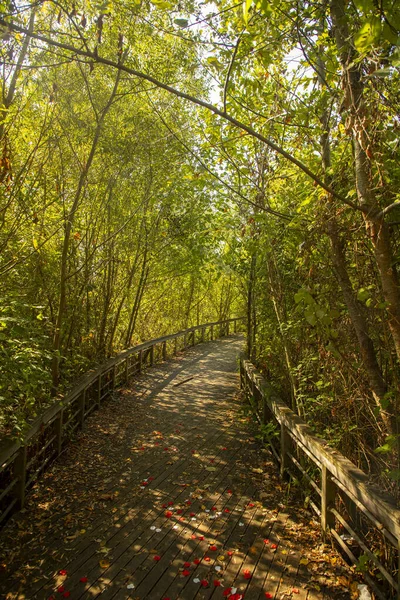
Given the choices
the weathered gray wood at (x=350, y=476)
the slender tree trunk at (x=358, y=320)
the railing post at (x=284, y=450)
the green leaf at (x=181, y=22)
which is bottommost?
the railing post at (x=284, y=450)

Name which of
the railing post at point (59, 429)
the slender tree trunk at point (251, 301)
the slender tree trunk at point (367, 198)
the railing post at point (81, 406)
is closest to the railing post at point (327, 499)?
the slender tree trunk at point (367, 198)

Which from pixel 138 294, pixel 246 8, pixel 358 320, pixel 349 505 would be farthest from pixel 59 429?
pixel 138 294

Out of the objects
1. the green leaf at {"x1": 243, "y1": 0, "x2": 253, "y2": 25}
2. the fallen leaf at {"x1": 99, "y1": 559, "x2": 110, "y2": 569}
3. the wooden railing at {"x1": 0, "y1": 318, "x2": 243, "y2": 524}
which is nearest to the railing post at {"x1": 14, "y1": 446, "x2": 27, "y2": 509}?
the wooden railing at {"x1": 0, "y1": 318, "x2": 243, "y2": 524}

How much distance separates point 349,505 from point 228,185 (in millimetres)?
2706

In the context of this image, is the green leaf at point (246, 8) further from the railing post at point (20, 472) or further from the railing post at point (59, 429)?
the railing post at point (59, 429)

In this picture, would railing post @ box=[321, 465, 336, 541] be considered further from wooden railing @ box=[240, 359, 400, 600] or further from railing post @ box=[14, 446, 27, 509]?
railing post @ box=[14, 446, 27, 509]

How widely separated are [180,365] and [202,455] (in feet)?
21.3

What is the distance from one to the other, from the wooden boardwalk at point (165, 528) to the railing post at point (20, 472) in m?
0.13

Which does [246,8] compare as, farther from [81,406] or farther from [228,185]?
[81,406]

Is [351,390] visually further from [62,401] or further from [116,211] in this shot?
[116,211]

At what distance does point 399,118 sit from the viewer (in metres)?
2.38

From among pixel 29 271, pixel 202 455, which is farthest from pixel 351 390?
pixel 29 271

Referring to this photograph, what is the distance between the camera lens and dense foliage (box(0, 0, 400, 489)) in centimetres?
247

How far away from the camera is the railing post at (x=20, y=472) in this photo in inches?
147
